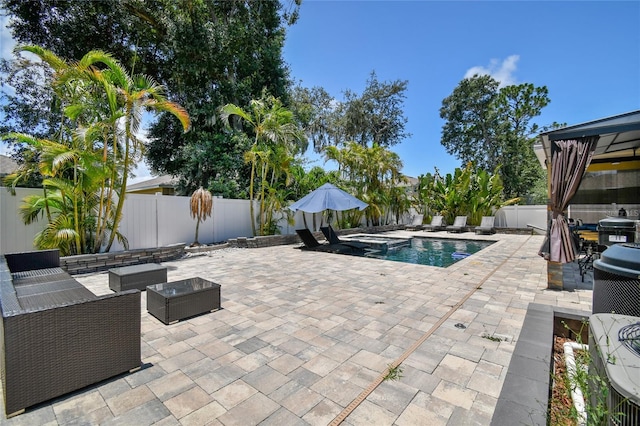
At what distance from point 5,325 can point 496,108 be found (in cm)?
3180

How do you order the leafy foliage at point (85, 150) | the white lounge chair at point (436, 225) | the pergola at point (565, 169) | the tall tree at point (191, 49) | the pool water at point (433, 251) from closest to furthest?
the pergola at point (565, 169), the leafy foliage at point (85, 150), the pool water at point (433, 251), the tall tree at point (191, 49), the white lounge chair at point (436, 225)

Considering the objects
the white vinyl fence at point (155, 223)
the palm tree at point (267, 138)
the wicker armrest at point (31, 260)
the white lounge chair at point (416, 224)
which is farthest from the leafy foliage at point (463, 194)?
the wicker armrest at point (31, 260)

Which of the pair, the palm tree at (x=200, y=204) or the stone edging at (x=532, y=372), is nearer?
the stone edging at (x=532, y=372)

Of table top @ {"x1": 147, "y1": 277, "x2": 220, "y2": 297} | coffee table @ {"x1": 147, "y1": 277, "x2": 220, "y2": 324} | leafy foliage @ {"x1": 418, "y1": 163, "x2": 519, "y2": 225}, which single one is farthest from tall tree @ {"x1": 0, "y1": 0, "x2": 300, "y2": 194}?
leafy foliage @ {"x1": 418, "y1": 163, "x2": 519, "y2": 225}

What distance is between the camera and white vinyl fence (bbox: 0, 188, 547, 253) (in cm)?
712

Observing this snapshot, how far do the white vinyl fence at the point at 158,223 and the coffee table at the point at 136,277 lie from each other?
12.0 ft

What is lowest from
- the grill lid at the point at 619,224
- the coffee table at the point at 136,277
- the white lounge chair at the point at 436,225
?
the coffee table at the point at 136,277

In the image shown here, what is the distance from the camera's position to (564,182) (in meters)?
5.44

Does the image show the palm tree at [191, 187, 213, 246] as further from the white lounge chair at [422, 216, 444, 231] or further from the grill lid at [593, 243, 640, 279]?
the white lounge chair at [422, 216, 444, 231]

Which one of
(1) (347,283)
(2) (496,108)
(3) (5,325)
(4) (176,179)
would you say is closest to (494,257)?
(1) (347,283)

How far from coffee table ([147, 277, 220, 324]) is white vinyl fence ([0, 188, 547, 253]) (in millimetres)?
5340

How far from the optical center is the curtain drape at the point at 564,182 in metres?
5.30

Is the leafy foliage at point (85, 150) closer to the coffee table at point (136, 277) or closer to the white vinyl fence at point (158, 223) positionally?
the white vinyl fence at point (158, 223)

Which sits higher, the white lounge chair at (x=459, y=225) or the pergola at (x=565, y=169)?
the pergola at (x=565, y=169)
